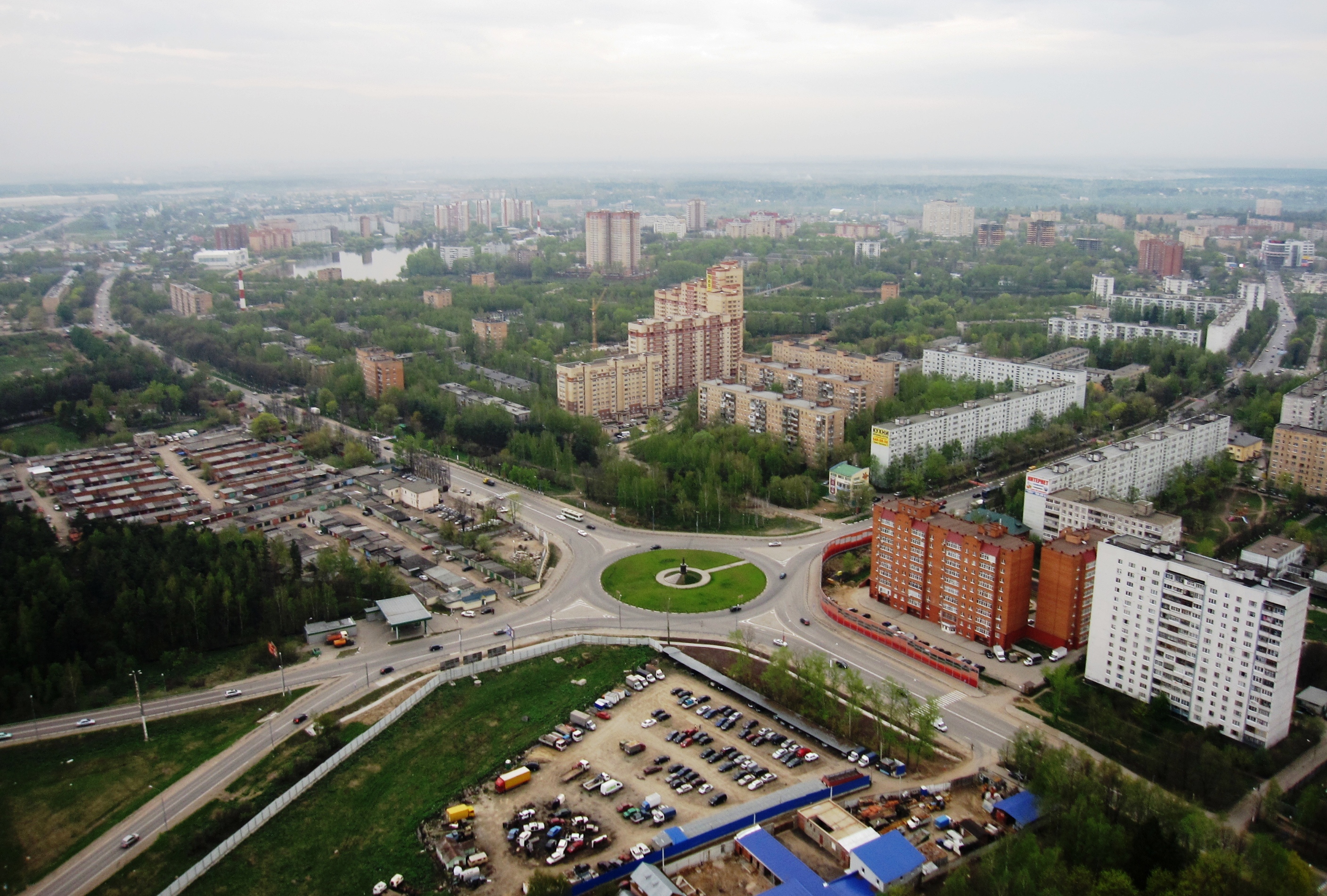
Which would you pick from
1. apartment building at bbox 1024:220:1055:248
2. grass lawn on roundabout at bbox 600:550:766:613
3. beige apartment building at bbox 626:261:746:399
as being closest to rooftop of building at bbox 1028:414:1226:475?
grass lawn on roundabout at bbox 600:550:766:613

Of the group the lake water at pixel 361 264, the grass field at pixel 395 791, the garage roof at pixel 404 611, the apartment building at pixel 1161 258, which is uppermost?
the apartment building at pixel 1161 258

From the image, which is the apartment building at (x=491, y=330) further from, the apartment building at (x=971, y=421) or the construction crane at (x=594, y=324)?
the apartment building at (x=971, y=421)

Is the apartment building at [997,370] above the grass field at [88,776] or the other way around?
above

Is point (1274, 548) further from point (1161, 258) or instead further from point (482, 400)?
point (1161, 258)

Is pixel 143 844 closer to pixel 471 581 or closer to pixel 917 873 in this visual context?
pixel 471 581

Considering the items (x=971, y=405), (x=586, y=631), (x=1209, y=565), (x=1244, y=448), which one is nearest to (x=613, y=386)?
(x=971, y=405)

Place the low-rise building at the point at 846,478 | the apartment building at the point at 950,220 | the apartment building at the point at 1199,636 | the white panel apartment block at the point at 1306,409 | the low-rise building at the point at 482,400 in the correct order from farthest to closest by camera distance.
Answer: the apartment building at the point at 950,220 < the low-rise building at the point at 482,400 < the white panel apartment block at the point at 1306,409 < the low-rise building at the point at 846,478 < the apartment building at the point at 1199,636

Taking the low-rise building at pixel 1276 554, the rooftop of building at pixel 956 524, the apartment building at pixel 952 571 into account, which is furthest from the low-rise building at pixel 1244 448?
the apartment building at pixel 952 571
